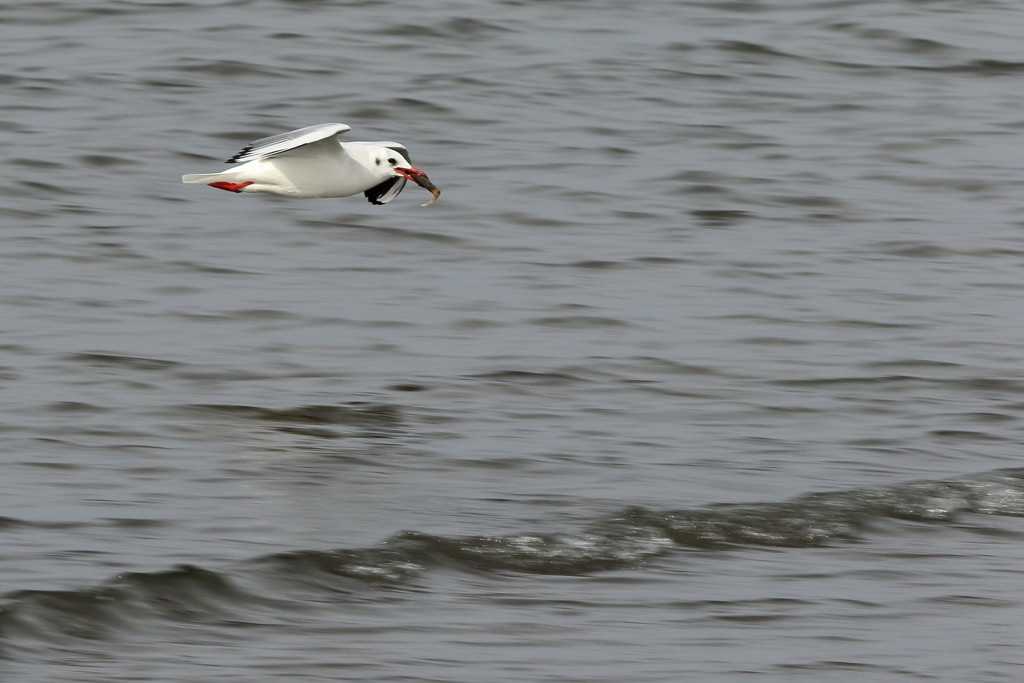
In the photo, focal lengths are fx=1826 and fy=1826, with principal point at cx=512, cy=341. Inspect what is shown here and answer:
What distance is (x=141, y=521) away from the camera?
675 centimetres

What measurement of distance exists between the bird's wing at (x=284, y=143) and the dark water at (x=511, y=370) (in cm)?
96

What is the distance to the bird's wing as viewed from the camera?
8.95 meters

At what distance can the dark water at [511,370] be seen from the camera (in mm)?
6039

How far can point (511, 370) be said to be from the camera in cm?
908

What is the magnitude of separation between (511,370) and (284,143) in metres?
1.60

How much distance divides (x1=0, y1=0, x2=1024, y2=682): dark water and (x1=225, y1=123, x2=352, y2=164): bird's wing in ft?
3.14

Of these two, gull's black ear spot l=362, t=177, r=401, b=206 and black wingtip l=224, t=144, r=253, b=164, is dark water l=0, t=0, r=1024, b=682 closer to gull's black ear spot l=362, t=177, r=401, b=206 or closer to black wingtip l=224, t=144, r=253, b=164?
gull's black ear spot l=362, t=177, r=401, b=206

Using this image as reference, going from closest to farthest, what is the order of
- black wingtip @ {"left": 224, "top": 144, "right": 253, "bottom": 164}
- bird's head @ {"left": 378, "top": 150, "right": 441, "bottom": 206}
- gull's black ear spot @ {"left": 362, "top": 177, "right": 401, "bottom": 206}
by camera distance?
black wingtip @ {"left": 224, "top": 144, "right": 253, "bottom": 164}, bird's head @ {"left": 378, "top": 150, "right": 441, "bottom": 206}, gull's black ear spot @ {"left": 362, "top": 177, "right": 401, "bottom": 206}

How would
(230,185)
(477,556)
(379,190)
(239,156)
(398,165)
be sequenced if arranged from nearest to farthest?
(477,556) → (239,156) → (230,185) → (398,165) → (379,190)

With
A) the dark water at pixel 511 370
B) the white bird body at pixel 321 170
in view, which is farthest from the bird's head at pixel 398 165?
the dark water at pixel 511 370

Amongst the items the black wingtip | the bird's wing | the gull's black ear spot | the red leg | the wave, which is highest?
the bird's wing

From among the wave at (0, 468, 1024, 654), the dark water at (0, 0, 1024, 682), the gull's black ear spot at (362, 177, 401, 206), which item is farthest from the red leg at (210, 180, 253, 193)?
the wave at (0, 468, 1024, 654)

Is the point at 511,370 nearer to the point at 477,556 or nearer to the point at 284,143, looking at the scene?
the point at 284,143

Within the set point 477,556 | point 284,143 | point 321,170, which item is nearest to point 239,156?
point 284,143
